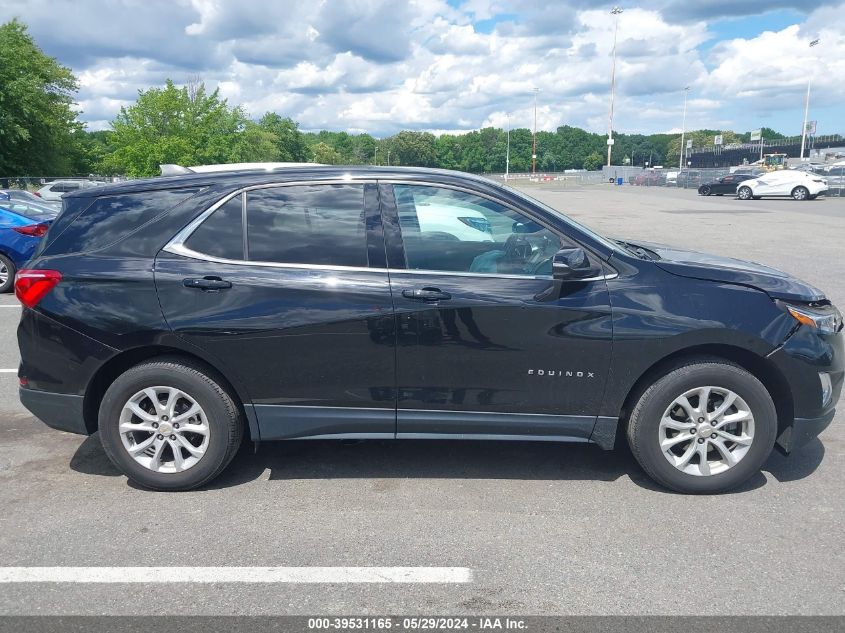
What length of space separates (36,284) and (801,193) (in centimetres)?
4084

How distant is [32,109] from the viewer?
169 feet

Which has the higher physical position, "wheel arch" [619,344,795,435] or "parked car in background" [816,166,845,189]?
"parked car in background" [816,166,845,189]

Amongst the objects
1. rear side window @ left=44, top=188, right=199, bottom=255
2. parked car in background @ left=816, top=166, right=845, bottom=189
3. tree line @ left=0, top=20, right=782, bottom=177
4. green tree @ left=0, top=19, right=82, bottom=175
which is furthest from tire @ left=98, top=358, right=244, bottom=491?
green tree @ left=0, top=19, right=82, bottom=175

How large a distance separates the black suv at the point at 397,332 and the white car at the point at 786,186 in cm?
3831

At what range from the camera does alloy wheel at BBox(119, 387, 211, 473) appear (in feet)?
13.5

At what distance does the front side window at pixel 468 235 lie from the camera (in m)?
4.07

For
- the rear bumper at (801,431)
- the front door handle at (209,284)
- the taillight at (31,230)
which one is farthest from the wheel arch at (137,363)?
the taillight at (31,230)

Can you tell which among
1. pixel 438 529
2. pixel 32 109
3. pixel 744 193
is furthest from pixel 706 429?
pixel 32 109

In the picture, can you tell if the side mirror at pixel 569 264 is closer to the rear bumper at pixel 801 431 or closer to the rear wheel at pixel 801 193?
the rear bumper at pixel 801 431

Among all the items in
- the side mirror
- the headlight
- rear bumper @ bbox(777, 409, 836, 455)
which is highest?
the side mirror

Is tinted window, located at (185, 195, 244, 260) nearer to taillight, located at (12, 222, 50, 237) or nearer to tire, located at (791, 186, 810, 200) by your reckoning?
taillight, located at (12, 222, 50, 237)

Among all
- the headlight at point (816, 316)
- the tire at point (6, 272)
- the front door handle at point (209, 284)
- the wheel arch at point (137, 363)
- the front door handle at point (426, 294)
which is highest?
the front door handle at point (209, 284)

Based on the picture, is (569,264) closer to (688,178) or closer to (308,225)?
(308,225)

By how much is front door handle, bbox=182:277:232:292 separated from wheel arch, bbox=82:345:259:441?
38 cm
